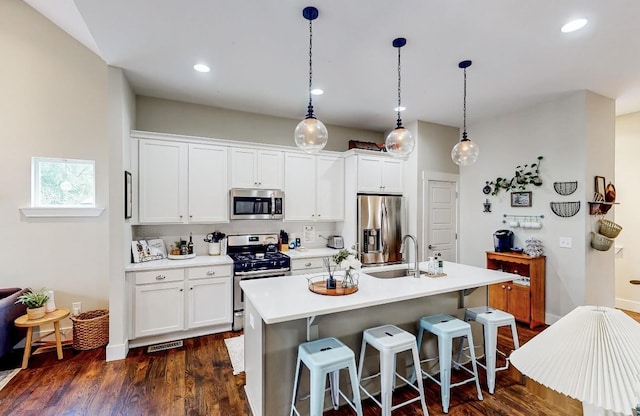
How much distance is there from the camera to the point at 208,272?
370 cm

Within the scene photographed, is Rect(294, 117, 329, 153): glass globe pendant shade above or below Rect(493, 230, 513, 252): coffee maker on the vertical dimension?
above

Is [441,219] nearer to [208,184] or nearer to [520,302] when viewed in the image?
[520,302]

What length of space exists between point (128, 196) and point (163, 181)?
0.49m

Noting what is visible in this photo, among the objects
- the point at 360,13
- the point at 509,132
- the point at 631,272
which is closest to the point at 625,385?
the point at 360,13

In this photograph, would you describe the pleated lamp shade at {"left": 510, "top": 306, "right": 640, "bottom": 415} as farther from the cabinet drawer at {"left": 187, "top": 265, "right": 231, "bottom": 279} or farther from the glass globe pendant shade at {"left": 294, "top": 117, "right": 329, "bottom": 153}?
the cabinet drawer at {"left": 187, "top": 265, "right": 231, "bottom": 279}

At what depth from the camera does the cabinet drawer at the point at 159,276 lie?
3377 millimetres

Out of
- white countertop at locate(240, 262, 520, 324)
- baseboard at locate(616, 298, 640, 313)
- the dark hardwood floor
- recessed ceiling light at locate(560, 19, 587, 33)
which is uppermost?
recessed ceiling light at locate(560, 19, 587, 33)

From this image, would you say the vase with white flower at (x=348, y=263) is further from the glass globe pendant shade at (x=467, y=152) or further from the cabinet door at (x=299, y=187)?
the cabinet door at (x=299, y=187)

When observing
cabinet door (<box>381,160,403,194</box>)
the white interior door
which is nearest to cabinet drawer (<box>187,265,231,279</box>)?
cabinet door (<box>381,160,403,194</box>)

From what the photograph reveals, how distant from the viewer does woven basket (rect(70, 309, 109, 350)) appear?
131 inches

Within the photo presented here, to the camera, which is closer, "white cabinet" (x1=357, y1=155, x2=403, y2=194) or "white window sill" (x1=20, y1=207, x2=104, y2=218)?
"white window sill" (x1=20, y1=207, x2=104, y2=218)

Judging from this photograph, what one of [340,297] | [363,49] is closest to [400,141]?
[363,49]

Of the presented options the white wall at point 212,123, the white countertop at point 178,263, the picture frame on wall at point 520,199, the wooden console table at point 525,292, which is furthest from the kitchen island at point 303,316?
the white wall at point 212,123

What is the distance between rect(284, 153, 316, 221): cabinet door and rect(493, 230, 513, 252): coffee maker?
2.79 metres
